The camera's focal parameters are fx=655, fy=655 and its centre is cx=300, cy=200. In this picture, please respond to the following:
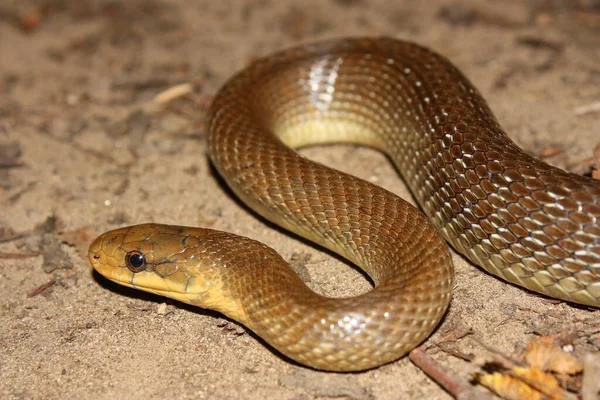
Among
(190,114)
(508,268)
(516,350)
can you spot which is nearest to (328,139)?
(190,114)

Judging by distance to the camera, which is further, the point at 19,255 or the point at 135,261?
the point at 19,255

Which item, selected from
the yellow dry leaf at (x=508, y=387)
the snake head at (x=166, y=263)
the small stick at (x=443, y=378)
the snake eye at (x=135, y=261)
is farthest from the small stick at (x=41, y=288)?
the yellow dry leaf at (x=508, y=387)

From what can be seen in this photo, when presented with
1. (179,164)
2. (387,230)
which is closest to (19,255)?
(179,164)

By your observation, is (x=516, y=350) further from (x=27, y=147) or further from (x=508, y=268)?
(x=27, y=147)

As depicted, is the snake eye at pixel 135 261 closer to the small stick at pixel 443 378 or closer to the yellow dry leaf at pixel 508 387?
the small stick at pixel 443 378

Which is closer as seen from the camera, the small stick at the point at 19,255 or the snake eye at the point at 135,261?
the snake eye at the point at 135,261

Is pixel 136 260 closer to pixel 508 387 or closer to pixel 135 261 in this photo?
pixel 135 261

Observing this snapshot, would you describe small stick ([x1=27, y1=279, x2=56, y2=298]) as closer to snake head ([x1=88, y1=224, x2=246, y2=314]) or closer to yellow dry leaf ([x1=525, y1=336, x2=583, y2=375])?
snake head ([x1=88, y1=224, x2=246, y2=314])
